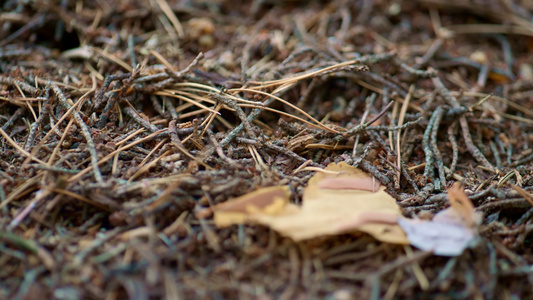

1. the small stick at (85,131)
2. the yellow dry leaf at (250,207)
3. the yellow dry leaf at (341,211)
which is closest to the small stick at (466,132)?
the yellow dry leaf at (341,211)

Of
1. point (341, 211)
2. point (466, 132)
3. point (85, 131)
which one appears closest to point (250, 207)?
→ point (341, 211)

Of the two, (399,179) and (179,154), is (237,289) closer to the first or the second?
(179,154)

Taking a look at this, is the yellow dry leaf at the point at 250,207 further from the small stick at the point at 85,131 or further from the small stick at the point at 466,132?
the small stick at the point at 466,132

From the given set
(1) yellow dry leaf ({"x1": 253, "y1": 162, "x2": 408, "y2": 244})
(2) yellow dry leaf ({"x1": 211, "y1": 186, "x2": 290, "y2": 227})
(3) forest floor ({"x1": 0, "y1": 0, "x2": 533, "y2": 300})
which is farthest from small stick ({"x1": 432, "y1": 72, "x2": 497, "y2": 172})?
(2) yellow dry leaf ({"x1": 211, "y1": 186, "x2": 290, "y2": 227})

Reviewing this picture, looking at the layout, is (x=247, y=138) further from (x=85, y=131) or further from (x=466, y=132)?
(x=466, y=132)

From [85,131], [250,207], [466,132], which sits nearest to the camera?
[250,207]

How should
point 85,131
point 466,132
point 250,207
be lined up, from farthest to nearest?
point 466,132 < point 85,131 < point 250,207
